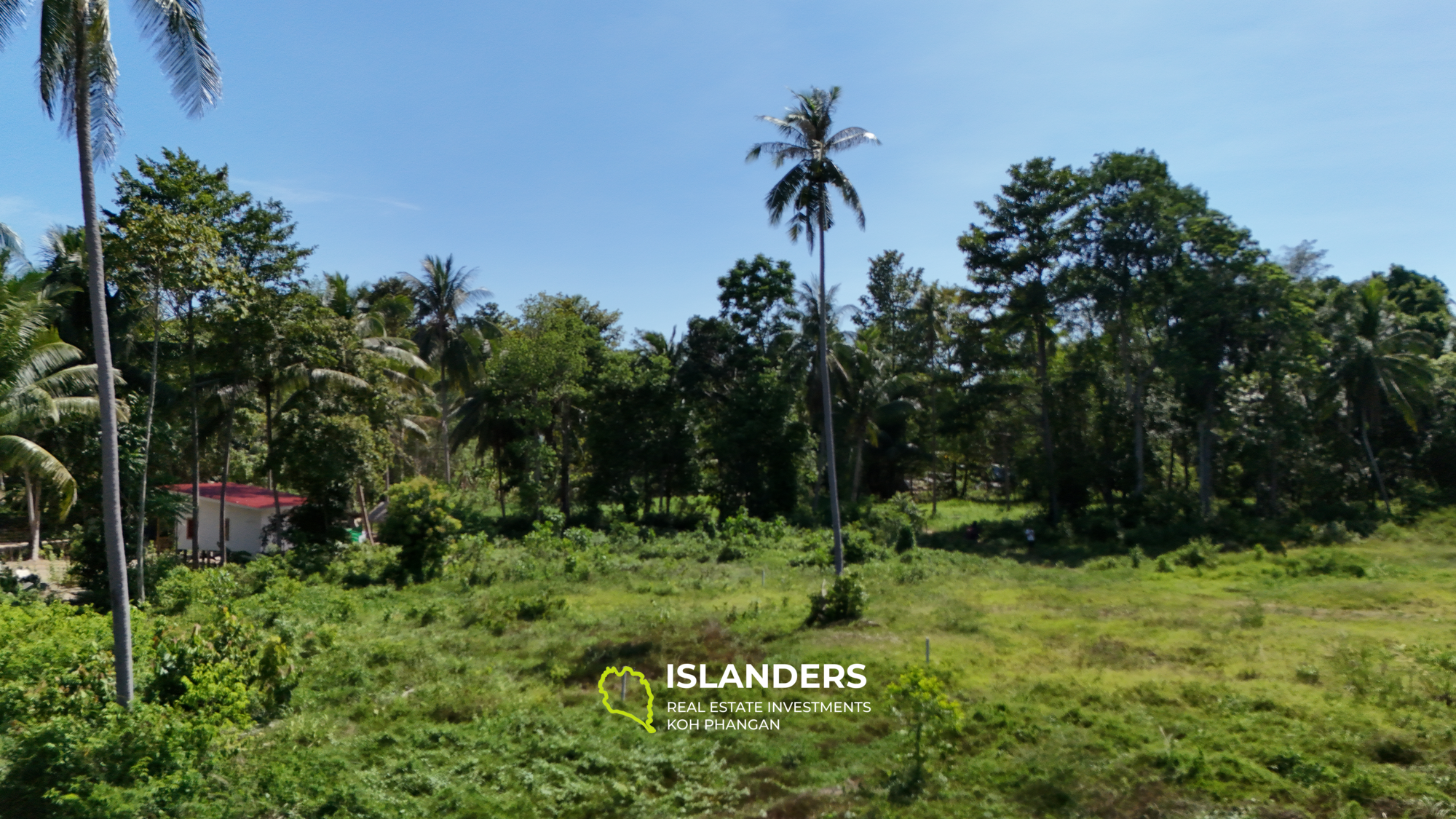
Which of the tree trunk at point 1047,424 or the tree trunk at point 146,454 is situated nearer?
the tree trunk at point 146,454

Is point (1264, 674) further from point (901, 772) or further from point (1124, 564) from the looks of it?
point (1124, 564)

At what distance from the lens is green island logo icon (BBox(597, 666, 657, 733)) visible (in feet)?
43.0

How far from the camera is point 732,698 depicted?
46.5 ft

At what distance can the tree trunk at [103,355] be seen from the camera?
11.3m

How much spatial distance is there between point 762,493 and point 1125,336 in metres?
16.9

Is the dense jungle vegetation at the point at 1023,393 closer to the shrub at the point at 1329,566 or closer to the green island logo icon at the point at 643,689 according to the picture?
the shrub at the point at 1329,566

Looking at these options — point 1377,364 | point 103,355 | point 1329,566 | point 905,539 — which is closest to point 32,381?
point 103,355

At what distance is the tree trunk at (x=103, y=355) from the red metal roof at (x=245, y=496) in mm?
20057

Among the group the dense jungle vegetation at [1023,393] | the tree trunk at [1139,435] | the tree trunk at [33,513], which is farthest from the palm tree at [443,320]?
the tree trunk at [1139,435]

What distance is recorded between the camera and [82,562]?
74.7 feet

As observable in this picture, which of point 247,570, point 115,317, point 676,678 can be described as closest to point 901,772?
point 676,678

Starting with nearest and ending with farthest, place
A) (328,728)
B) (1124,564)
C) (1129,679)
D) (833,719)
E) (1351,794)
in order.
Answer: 1. (1351,794)
2. (328,728)
3. (833,719)
4. (1129,679)
5. (1124,564)

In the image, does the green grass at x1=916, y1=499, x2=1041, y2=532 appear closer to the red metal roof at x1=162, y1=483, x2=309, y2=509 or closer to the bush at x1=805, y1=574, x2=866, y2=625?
the bush at x1=805, y1=574, x2=866, y2=625

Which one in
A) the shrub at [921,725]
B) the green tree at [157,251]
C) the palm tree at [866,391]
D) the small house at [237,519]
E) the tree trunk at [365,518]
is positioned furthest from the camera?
the palm tree at [866,391]
